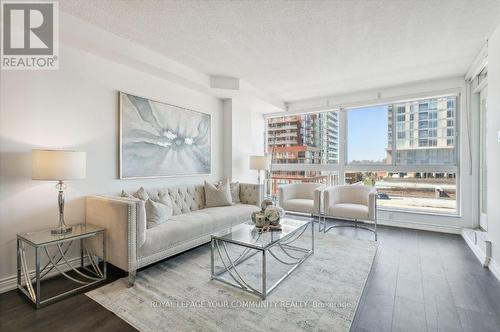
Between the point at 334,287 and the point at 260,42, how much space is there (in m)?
2.82

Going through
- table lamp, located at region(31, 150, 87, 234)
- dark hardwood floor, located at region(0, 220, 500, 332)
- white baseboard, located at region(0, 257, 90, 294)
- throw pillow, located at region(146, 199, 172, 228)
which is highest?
table lamp, located at region(31, 150, 87, 234)

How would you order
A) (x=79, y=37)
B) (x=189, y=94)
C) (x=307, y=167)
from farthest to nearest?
(x=307, y=167) → (x=189, y=94) → (x=79, y=37)

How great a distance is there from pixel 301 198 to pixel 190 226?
103 inches

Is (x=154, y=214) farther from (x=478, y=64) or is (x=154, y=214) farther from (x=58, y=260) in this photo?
(x=478, y=64)

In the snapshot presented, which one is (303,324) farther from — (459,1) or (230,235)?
(459,1)

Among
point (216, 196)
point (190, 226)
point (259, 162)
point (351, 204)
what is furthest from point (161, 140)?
point (351, 204)

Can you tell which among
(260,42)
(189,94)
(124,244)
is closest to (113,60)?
(189,94)

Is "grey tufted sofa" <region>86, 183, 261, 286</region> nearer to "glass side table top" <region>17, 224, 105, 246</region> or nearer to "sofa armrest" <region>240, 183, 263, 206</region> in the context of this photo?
"glass side table top" <region>17, 224, 105, 246</region>

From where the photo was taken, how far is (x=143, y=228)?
2420 mm

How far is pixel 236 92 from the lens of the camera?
4.36m

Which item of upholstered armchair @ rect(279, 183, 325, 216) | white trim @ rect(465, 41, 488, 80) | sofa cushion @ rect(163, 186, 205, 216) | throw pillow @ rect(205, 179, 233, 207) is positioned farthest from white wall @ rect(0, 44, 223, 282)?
white trim @ rect(465, 41, 488, 80)

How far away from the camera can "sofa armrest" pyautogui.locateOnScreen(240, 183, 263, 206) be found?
4191mm

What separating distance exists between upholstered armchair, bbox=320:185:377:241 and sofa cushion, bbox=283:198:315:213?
0.85ft

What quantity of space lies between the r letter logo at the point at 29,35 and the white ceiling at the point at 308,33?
233 mm
